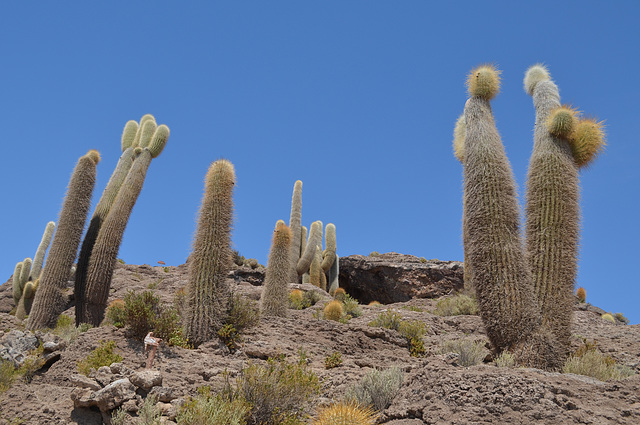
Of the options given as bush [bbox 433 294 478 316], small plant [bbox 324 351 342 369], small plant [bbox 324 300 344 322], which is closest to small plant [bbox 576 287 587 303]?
bush [bbox 433 294 478 316]

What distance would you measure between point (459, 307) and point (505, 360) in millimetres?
8009

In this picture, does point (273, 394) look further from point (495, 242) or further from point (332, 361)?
point (495, 242)

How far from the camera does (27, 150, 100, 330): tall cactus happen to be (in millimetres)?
15086

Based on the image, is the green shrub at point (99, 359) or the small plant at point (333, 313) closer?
the green shrub at point (99, 359)

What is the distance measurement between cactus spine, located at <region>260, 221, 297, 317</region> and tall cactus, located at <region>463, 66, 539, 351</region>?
217 inches

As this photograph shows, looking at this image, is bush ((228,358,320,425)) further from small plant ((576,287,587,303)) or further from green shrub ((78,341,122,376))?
small plant ((576,287,587,303))

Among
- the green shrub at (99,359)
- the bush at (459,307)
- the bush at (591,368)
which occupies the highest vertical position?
the bush at (459,307)

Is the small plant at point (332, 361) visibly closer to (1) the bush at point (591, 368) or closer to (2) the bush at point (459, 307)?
(1) the bush at point (591, 368)

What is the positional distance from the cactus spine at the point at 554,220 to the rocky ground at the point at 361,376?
5.15 feet

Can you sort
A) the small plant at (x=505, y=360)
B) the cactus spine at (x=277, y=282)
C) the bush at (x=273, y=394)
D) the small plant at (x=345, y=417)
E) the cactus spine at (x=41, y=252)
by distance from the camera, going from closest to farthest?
1. the small plant at (x=345, y=417)
2. the bush at (x=273, y=394)
3. the small plant at (x=505, y=360)
4. the cactus spine at (x=277, y=282)
5. the cactus spine at (x=41, y=252)

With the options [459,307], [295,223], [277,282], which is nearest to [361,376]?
[277,282]

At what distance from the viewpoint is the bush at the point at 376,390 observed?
23.7 feet

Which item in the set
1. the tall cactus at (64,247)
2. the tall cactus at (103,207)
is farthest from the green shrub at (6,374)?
the tall cactus at (64,247)

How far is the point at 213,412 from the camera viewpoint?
628 cm
